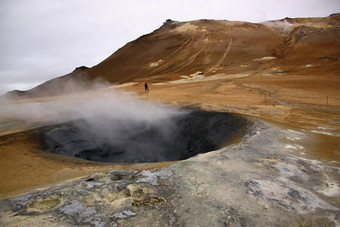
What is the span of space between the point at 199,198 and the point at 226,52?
27.4m

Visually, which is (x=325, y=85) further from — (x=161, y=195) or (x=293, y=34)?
(x=293, y=34)

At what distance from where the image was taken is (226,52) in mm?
28172

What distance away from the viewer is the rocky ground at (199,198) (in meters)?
2.64

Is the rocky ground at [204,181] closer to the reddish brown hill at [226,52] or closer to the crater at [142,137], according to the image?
the crater at [142,137]

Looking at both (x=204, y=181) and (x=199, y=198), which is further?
(x=204, y=181)

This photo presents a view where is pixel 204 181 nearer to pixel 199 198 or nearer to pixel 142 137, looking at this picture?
pixel 199 198

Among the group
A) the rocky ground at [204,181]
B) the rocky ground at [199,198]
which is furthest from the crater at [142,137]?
the rocky ground at [199,198]

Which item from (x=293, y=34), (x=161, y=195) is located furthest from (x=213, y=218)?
(x=293, y=34)

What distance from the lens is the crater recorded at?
7.81 metres

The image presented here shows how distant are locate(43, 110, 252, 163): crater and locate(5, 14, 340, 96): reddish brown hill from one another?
582 inches

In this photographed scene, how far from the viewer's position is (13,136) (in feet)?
22.6

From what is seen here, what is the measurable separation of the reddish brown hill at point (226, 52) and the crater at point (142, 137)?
14790 mm

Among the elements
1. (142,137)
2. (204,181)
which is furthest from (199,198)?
(142,137)

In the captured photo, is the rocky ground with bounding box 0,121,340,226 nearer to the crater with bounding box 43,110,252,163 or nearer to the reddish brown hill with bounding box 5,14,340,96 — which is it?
the crater with bounding box 43,110,252,163
